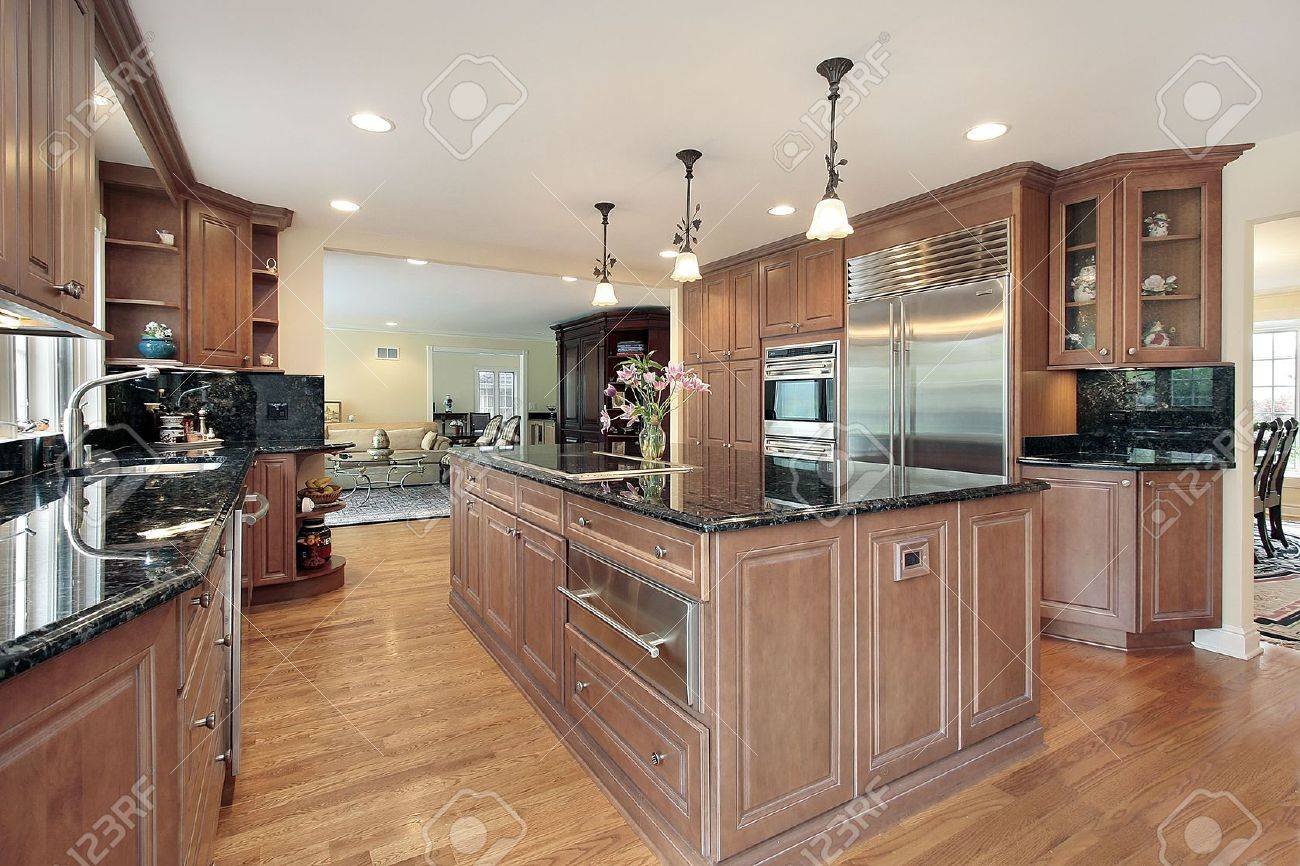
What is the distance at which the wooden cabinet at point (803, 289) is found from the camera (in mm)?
4191

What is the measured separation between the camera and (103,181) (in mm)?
3193

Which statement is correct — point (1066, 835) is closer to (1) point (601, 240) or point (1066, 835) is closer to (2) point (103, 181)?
(1) point (601, 240)

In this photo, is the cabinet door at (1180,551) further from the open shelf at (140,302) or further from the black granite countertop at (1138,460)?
the open shelf at (140,302)

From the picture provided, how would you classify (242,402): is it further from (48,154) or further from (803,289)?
(803,289)

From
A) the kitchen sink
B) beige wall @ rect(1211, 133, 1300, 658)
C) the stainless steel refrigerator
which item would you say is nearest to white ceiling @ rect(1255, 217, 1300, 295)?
beige wall @ rect(1211, 133, 1300, 658)

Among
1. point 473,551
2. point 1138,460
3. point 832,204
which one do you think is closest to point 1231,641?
point 1138,460

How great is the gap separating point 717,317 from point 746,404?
80cm

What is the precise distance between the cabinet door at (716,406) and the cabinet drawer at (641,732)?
129 inches

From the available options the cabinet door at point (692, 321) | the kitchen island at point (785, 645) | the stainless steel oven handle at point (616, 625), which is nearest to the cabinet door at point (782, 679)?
the kitchen island at point (785, 645)

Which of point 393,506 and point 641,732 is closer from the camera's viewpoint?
point 641,732

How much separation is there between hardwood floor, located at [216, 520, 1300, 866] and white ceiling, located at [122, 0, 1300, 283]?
7.41 ft

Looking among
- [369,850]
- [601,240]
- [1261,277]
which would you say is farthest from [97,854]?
[1261,277]

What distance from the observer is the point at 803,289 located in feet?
14.5

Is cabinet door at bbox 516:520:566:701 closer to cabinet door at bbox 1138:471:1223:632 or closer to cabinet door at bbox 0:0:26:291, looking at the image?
cabinet door at bbox 0:0:26:291
